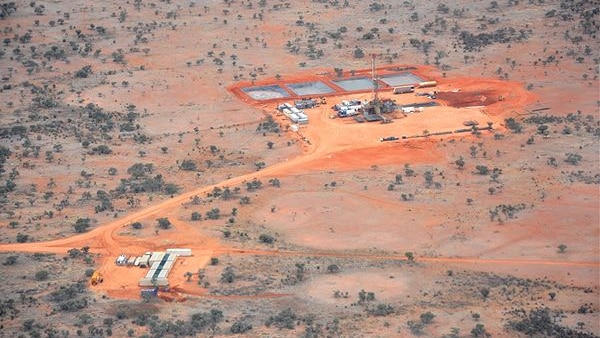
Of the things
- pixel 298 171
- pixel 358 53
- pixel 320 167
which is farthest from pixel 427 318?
pixel 358 53

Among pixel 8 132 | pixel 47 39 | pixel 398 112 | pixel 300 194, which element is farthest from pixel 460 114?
pixel 47 39

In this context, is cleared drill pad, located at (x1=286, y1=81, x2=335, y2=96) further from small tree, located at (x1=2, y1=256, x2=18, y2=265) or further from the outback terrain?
small tree, located at (x1=2, y1=256, x2=18, y2=265)

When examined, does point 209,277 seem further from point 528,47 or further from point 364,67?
point 528,47

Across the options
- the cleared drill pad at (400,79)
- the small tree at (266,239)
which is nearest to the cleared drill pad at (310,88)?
the cleared drill pad at (400,79)

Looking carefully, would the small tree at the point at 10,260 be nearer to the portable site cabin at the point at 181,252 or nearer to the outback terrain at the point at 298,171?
the outback terrain at the point at 298,171

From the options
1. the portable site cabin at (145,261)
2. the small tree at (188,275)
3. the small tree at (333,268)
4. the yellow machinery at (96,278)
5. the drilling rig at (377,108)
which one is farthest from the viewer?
the drilling rig at (377,108)

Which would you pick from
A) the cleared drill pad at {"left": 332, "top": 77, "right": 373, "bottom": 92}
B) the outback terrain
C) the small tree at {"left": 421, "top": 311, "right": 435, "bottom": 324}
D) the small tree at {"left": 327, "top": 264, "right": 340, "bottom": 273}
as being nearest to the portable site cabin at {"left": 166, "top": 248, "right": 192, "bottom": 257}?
the outback terrain

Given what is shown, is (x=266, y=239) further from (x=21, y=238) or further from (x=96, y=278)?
(x=21, y=238)
